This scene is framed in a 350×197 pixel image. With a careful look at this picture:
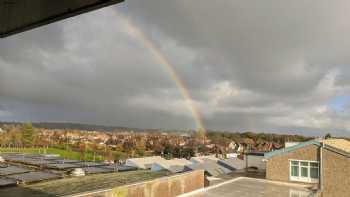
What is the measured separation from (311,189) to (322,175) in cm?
277

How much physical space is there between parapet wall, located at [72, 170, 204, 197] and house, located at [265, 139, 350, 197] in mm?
6620

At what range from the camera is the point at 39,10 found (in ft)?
8.63

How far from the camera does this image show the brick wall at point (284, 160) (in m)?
21.5

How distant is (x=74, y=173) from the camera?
15828mm

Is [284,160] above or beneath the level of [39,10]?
beneath

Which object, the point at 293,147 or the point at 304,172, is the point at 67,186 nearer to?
the point at 293,147

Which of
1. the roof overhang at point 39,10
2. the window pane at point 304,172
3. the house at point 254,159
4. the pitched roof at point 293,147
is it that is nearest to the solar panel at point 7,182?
the roof overhang at point 39,10

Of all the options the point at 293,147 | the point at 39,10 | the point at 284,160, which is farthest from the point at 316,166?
the point at 39,10

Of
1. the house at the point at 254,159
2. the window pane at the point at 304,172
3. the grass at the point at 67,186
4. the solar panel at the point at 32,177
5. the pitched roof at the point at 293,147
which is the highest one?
the pitched roof at the point at 293,147

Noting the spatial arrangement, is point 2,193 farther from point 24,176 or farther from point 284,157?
point 284,157

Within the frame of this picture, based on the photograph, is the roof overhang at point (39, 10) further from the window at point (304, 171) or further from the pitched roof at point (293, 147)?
the window at point (304, 171)

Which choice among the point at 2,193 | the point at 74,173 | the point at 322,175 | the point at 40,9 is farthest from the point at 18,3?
the point at 322,175

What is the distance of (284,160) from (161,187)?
11.5 m

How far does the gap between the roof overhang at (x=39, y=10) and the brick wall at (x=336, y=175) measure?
70.7 feet
